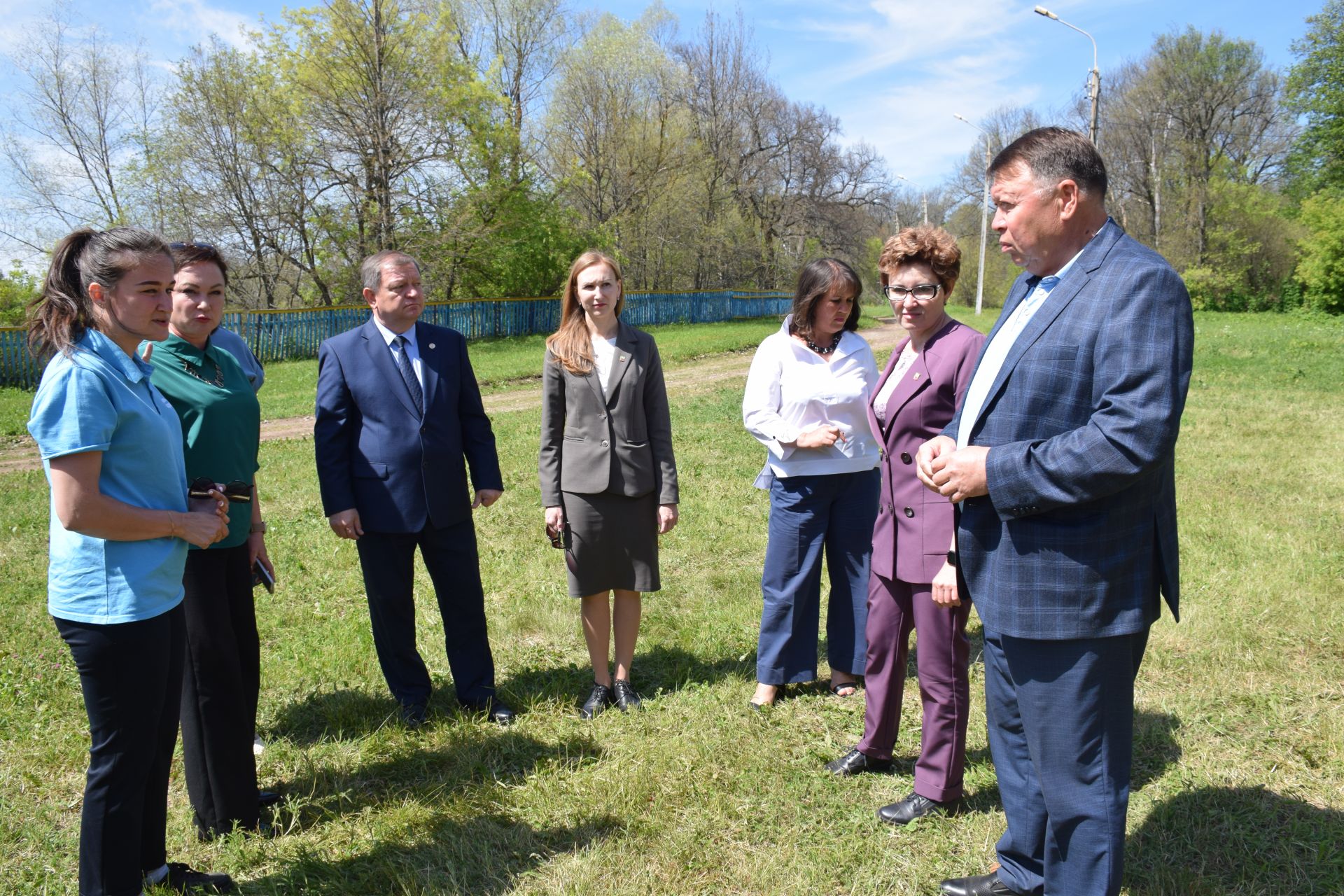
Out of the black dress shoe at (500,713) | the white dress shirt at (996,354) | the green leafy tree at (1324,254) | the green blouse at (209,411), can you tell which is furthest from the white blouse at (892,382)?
the green leafy tree at (1324,254)

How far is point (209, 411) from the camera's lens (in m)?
3.22

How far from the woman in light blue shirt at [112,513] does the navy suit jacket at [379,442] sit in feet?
4.16

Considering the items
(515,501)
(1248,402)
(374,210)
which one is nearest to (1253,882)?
(515,501)

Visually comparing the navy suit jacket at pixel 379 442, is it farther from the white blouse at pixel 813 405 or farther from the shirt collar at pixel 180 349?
the white blouse at pixel 813 405

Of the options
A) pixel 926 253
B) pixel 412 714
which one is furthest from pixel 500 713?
pixel 926 253

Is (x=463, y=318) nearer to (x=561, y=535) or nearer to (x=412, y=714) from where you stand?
(x=561, y=535)

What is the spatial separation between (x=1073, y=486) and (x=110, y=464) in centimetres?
260

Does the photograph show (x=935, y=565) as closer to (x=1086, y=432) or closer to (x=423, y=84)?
(x=1086, y=432)

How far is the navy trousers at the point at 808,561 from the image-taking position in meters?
4.14

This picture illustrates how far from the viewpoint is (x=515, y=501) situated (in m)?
8.18

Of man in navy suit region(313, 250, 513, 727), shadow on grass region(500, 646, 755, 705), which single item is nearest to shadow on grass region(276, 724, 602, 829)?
man in navy suit region(313, 250, 513, 727)

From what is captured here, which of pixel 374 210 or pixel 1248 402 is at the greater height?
pixel 374 210

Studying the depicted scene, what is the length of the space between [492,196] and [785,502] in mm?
25357

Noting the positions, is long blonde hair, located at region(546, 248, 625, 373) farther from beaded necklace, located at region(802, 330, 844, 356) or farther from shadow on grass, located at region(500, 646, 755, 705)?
shadow on grass, located at region(500, 646, 755, 705)
